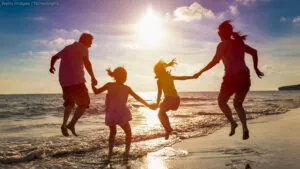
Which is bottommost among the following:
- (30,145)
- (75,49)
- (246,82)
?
(30,145)

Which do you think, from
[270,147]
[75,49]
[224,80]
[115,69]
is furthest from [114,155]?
[270,147]

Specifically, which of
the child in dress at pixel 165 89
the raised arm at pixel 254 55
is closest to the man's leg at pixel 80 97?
the child in dress at pixel 165 89

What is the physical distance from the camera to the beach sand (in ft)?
20.6

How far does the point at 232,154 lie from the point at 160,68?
9.33 feet

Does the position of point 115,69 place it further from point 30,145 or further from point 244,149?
point 30,145

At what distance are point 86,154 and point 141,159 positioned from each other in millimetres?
1845

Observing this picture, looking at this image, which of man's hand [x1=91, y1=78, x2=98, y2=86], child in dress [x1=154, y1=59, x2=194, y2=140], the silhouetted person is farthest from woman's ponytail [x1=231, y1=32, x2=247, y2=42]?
man's hand [x1=91, y1=78, x2=98, y2=86]

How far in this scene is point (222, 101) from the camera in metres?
7.25

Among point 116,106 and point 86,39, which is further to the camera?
point 86,39

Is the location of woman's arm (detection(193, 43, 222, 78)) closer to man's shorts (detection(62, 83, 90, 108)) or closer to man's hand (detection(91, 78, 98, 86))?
man's hand (detection(91, 78, 98, 86))

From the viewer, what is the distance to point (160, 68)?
7.46 metres

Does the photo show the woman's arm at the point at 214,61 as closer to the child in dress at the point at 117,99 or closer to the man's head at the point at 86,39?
the child in dress at the point at 117,99

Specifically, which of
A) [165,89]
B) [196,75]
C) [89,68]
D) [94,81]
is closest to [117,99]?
[94,81]

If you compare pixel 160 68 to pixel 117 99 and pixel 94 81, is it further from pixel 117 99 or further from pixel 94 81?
pixel 94 81
